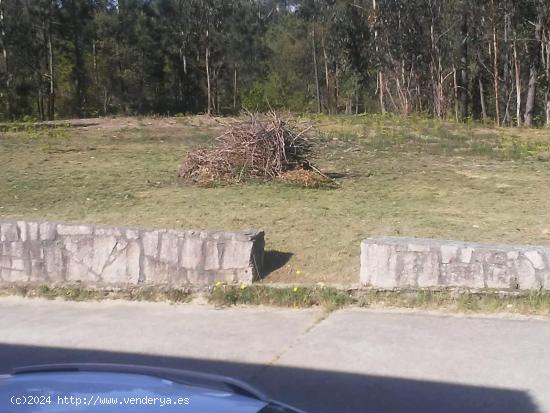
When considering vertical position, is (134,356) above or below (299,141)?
below

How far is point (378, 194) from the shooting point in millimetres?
10820

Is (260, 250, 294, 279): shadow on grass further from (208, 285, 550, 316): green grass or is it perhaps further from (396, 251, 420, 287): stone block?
(396, 251, 420, 287): stone block

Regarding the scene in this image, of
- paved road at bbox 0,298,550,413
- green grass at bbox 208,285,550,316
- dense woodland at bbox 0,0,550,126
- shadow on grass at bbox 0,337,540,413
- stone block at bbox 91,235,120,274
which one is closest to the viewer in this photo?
shadow on grass at bbox 0,337,540,413

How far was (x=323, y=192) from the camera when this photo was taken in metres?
11.0

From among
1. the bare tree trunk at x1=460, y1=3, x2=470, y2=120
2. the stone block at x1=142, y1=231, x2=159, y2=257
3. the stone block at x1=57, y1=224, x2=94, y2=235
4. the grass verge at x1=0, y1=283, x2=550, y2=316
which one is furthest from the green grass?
the bare tree trunk at x1=460, y1=3, x2=470, y2=120

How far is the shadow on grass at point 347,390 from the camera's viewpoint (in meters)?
4.27

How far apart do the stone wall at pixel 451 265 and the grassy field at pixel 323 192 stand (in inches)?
18.6

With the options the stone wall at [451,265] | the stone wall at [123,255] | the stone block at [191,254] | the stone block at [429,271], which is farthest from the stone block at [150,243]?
the stone block at [429,271]

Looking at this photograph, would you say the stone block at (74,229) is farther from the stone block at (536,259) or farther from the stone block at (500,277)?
the stone block at (536,259)

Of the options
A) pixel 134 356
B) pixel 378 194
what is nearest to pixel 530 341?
pixel 134 356

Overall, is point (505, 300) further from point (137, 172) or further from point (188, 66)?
point (188, 66)

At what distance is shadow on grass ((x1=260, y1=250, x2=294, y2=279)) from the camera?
286 inches

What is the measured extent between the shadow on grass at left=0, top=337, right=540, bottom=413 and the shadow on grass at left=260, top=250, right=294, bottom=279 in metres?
2.21

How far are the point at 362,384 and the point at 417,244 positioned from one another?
2.21 m
